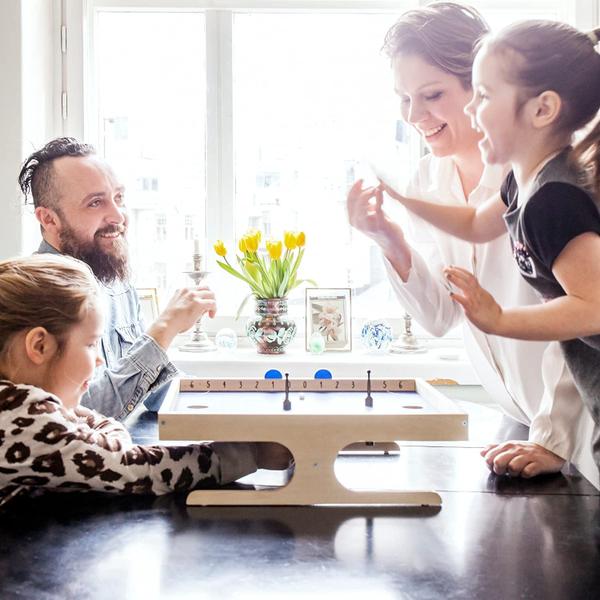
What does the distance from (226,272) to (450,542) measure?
81.1 inches

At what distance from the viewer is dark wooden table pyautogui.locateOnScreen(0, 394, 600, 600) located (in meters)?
0.82

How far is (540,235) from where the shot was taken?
0.97 m

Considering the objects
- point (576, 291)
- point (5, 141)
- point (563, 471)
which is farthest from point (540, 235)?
point (5, 141)

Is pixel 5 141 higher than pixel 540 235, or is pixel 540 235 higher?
pixel 5 141

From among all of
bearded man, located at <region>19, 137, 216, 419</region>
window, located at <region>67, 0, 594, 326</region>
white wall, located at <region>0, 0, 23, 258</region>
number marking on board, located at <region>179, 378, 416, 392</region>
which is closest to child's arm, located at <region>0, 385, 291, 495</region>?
number marking on board, located at <region>179, 378, 416, 392</region>

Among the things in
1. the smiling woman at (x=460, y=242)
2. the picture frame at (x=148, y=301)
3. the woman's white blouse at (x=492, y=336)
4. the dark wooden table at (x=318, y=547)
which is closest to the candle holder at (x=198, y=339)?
the picture frame at (x=148, y=301)

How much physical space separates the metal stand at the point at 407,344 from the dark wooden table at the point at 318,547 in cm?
160

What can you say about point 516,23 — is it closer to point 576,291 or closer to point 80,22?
point 576,291

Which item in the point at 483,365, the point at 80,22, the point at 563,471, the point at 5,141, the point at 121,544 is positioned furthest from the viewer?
the point at 80,22

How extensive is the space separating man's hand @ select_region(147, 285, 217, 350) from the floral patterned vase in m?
0.80

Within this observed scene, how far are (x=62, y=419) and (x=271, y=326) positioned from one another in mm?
1626

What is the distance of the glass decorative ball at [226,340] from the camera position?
2787 millimetres

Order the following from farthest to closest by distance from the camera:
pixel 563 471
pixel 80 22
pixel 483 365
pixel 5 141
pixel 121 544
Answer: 1. pixel 80 22
2. pixel 5 141
3. pixel 483 365
4. pixel 563 471
5. pixel 121 544

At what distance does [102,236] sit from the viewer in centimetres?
200
